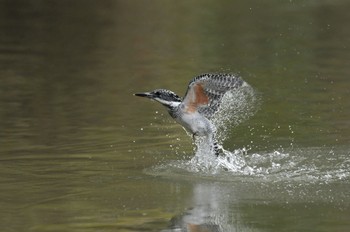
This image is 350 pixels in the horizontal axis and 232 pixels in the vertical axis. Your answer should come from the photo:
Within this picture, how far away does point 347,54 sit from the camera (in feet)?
72.3

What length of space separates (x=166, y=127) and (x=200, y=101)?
2803 millimetres

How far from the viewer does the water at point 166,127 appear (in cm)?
987

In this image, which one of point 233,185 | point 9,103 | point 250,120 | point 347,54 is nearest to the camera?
point 233,185

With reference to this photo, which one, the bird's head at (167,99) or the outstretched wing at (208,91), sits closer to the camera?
the outstretched wing at (208,91)

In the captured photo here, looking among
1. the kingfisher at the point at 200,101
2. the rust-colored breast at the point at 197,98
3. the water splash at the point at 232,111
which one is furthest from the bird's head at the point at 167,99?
the water splash at the point at 232,111

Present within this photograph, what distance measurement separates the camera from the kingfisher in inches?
456

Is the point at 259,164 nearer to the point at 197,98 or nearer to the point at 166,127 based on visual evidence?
the point at 197,98

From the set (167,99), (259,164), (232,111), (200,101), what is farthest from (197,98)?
(232,111)

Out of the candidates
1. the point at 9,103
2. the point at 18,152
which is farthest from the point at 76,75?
the point at 18,152

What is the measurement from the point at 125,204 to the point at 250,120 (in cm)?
538

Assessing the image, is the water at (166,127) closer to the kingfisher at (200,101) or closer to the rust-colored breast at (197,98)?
the kingfisher at (200,101)

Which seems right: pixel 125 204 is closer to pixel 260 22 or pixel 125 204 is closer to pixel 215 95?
pixel 215 95

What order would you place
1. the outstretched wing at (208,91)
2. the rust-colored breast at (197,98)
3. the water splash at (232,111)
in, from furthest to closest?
the water splash at (232,111) → the rust-colored breast at (197,98) → the outstretched wing at (208,91)

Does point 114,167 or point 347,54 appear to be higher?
point 347,54
